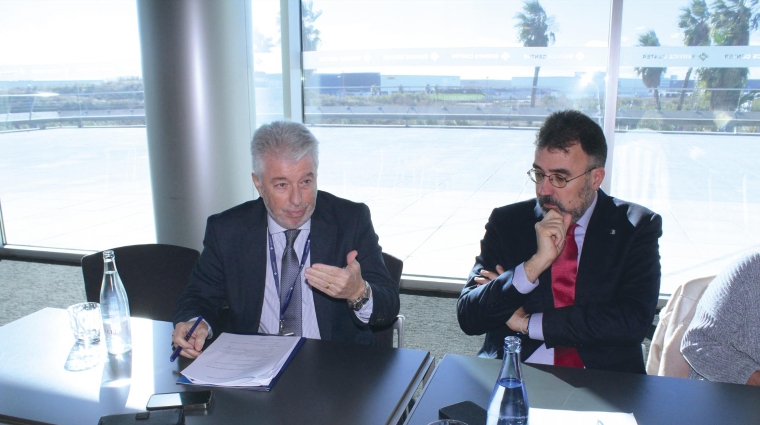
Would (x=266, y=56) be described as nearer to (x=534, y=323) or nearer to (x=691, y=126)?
(x=691, y=126)

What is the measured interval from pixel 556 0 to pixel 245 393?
394 cm

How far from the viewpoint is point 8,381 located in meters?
1.70

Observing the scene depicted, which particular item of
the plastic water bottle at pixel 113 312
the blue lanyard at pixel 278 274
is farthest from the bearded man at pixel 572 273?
the plastic water bottle at pixel 113 312

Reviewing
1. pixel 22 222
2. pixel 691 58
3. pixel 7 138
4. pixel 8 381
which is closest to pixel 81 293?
pixel 22 222

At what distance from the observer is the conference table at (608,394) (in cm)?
143

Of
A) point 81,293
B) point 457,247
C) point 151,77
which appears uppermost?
point 151,77

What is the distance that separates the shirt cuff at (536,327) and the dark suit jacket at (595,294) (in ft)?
Result: 0.06

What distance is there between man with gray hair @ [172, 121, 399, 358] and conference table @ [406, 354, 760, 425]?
1.86ft

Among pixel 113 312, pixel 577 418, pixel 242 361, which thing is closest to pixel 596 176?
pixel 577 418

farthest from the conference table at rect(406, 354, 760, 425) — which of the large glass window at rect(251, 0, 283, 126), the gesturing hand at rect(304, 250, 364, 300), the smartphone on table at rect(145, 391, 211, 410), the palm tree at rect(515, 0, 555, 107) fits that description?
the large glass window at rect(251, 0, 283, 126)

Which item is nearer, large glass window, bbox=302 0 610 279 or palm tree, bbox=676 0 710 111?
palm tree, bbox=676 0 710 111

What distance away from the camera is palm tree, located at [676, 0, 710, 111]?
406 cm

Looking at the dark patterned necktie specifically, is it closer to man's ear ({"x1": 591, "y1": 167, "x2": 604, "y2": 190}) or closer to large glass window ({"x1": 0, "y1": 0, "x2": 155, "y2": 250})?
man's ear ({"x1": 591, "y1": 167, "x2": 604, "y2": 190})

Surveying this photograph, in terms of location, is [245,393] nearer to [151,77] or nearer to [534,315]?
[534,315]
